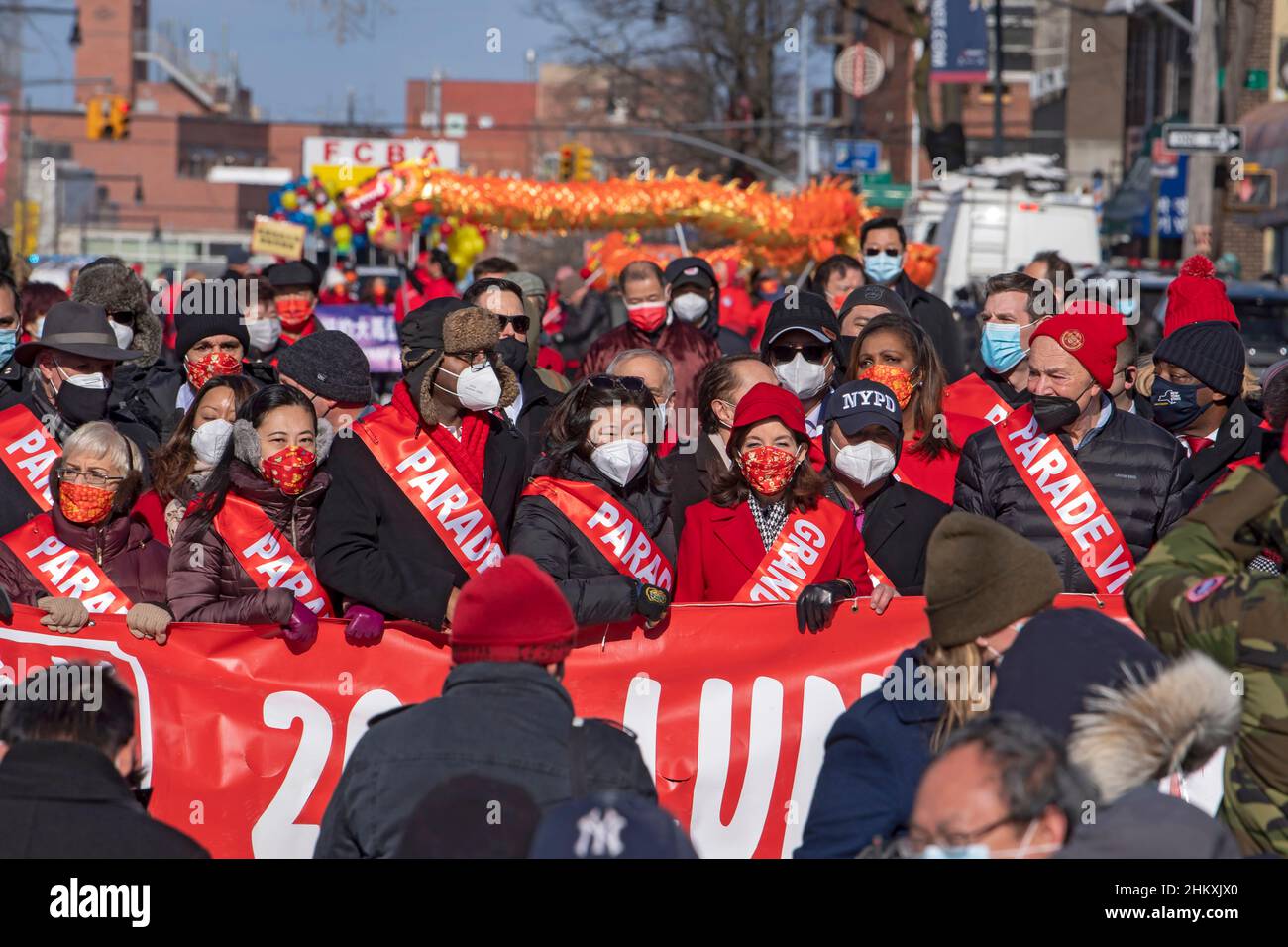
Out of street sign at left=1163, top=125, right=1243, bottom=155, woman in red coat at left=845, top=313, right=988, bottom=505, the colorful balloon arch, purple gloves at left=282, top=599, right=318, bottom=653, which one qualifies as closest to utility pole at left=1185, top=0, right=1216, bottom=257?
street sign at left=1163, top=125, right=1243, bottom=155

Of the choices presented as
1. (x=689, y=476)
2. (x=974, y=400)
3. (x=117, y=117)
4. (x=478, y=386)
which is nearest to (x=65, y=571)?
(x=478, y=386)

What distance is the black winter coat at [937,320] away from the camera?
31.0 ft

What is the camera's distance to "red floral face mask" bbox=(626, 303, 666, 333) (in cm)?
912

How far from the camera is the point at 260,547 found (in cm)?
562

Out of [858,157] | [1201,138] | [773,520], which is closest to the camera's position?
[773,520]

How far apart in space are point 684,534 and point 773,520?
0.33 metres

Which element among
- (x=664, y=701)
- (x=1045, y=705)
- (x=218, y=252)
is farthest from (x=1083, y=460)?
(x=218, y=252)

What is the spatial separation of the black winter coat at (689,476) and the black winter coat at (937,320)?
11.1 feet

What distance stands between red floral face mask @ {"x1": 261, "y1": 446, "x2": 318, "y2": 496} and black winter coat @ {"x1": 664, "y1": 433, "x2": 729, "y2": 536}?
1.28m

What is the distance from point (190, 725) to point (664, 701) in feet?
4.86

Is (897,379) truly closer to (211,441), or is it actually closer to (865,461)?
(865,461)

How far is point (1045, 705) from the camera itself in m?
3.38

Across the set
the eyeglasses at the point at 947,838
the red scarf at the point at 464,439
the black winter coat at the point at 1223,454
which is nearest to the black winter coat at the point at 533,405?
the red scarf at the point at 464,439
